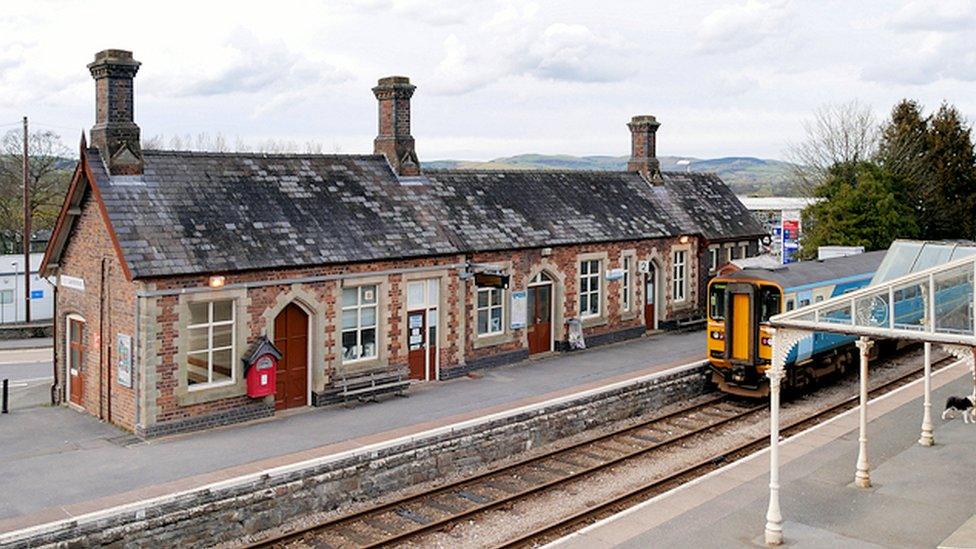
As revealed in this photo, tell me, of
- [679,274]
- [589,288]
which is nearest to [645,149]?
[679,274]

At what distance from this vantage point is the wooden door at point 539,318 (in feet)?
76.9

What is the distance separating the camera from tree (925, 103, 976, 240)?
43.3 meters

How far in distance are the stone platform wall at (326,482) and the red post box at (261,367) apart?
3.48m

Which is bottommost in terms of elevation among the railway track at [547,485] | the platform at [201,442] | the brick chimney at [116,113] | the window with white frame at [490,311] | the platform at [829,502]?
the railway track at [547,485]

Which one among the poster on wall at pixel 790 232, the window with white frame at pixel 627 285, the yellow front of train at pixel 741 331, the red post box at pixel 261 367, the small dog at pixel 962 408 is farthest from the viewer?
the poster on wall at pixel 790 232

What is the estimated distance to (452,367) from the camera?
20750 millimetres

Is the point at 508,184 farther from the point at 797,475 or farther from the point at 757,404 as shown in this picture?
the point at 797,475

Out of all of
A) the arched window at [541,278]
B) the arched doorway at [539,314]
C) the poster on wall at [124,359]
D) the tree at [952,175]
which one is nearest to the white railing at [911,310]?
the poster on wall at [124,359]

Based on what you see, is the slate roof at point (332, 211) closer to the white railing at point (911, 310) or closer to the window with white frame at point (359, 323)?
the window with white frame at point (359, 323)

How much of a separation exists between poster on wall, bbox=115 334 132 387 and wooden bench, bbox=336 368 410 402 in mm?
4074

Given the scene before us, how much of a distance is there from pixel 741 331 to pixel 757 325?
450 mm

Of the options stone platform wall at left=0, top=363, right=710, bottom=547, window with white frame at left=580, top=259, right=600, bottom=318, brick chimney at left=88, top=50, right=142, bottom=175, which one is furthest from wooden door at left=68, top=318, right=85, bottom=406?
window with white frame at left=580, top=259, right=600, bottom=318

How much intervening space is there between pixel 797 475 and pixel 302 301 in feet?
31.6

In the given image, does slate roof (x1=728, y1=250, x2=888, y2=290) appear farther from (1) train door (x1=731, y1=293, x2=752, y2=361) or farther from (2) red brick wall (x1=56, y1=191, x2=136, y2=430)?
(2) red brick wall (x1=56, y1=191, x2=136, y2=430)
